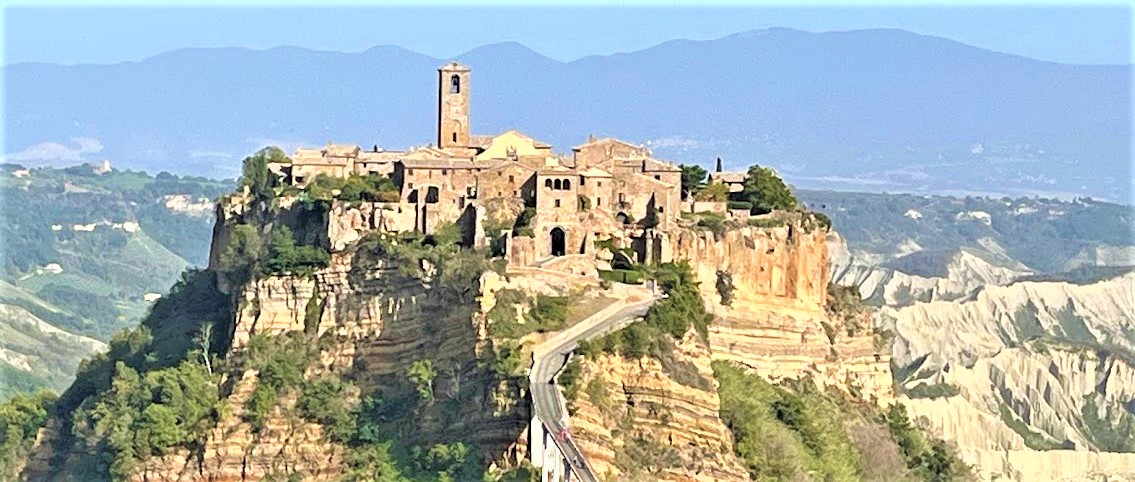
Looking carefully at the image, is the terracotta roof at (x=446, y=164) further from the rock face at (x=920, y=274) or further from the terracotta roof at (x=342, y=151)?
the rock face at (x=920, y=274)

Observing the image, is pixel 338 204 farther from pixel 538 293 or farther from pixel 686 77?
pixel 686 77

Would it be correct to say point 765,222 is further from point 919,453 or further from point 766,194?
point 919,453

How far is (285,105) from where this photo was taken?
198 meters

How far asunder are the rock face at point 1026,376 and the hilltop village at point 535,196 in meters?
21.4

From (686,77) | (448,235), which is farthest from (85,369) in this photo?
(686,77)

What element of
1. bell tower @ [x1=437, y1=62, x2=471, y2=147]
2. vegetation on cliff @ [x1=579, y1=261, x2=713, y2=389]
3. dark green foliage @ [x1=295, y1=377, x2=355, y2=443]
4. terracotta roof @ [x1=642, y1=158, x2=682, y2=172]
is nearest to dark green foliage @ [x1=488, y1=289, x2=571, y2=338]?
vegetation on cliff @ [x1=579, y1=261, x2=713, y2=389]

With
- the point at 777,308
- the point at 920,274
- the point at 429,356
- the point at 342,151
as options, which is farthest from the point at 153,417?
the point at 920,274

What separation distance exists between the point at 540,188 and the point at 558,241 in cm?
138

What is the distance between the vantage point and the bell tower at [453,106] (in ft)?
197

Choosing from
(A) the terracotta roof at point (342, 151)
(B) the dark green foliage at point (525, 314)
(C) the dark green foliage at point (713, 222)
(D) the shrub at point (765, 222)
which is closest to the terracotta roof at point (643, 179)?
(C) the dark green foliage at point (713, 222)

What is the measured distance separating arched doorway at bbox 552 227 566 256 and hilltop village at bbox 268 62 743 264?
0.05ft

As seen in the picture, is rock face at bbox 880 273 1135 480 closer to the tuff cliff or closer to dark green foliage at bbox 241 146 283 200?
the tuff cliff

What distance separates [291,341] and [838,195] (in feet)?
422

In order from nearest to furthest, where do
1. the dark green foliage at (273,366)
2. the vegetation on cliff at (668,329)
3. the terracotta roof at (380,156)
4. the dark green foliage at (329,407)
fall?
the vegetation on cliff at (668,329), the dark green foliage at (329,407), the dark green foliage at (273,366), the terracotta roof at (380,156)
